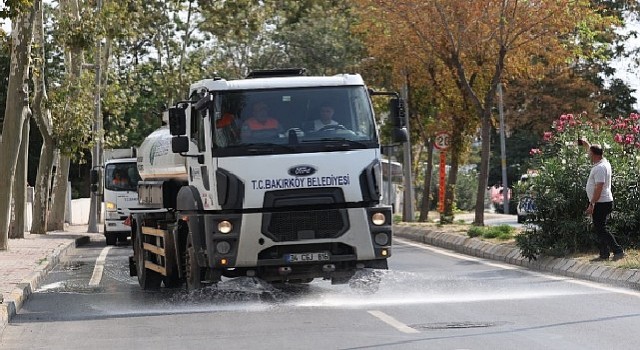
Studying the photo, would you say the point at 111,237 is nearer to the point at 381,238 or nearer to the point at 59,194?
the point at 59,194

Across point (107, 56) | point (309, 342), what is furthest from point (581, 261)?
point (107, 56)

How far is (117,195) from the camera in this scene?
125 feet

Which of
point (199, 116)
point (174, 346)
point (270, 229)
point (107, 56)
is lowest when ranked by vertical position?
point (174, 346)

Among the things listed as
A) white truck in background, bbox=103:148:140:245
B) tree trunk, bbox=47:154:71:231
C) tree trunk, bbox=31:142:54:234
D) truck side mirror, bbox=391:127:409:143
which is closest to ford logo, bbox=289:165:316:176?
truck side mirror, bbox=391:127:409:143

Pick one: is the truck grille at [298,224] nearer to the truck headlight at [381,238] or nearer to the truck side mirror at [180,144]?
the truck headlight at [381,238]

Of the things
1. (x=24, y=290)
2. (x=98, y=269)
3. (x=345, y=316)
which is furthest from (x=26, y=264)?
(x=345, y=316)

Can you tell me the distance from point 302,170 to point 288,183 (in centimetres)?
22

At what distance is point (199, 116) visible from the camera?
17062 millimetres

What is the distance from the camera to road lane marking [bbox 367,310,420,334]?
43.3 ft

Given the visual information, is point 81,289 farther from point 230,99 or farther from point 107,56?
point 107,56

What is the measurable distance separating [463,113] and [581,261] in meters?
21.1

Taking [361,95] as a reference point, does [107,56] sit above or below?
above

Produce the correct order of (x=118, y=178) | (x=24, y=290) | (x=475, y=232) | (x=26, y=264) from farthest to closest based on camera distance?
(x=118, y=178) → (x=475, y=232) → (x=26, y=264) → (x=24, y=290)

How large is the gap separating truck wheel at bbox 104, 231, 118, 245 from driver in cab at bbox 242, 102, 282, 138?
2163 cm
